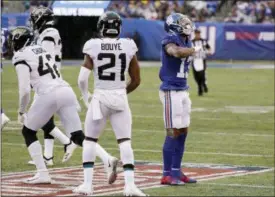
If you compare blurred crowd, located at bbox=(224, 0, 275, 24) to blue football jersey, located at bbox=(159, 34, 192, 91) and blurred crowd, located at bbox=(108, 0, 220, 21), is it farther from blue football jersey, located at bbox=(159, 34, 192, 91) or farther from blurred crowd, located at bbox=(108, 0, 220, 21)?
blue football jersey, located at bbox=(159, 34, 192, 91)

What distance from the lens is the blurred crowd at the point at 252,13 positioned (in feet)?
132

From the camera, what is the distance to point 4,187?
38.6ft

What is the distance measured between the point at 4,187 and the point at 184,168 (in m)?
2.87

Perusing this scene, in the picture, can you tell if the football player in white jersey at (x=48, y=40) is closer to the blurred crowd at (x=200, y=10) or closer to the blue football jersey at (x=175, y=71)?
the blue football jersey at (x=175, y=71)

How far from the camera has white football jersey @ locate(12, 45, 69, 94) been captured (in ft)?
38.4

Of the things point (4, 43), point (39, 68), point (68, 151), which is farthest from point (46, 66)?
point (4, 43)

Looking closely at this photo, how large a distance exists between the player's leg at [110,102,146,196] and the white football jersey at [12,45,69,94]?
1.27 m

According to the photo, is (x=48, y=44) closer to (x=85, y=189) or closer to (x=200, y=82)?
(x=85, y=189)

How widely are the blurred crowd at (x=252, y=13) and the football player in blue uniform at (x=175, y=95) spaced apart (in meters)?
28.1

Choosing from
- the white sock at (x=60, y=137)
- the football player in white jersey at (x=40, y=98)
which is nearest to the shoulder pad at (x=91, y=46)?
the football player in white jersey at (x=40, y=98)

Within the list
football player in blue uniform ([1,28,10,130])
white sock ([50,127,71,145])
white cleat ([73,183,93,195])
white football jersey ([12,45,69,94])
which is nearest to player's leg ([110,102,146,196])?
white cleat ([73,183,93,195])

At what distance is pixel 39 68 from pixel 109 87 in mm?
1303

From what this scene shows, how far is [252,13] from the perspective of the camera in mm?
40500

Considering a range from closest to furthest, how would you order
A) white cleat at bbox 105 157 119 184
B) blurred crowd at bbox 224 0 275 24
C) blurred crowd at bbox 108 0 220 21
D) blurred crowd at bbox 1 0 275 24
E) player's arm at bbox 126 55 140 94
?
player's arm at bbox 126 55 140 94, white cleat at bbox 105 157 119 184, blurred crowd at bbox 224 0 275 24, blurred crowd at bbox 1 0 275 24, blurred crowd at bbox 108 0 220 21
